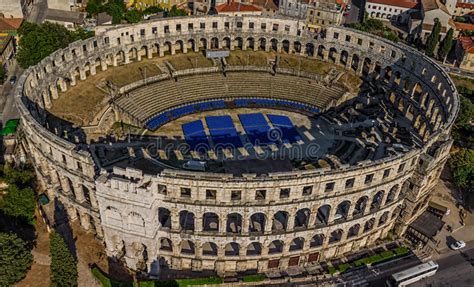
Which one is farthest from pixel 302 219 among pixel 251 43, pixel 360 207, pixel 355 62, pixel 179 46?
pixel 179 46

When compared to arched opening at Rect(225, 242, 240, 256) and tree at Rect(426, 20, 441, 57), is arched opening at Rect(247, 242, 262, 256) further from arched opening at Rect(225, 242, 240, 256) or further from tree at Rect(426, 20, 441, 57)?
tree at Rect(426, 20, 441, 57)

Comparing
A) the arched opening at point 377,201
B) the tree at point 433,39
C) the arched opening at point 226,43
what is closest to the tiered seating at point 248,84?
the arched opening at point 226,43

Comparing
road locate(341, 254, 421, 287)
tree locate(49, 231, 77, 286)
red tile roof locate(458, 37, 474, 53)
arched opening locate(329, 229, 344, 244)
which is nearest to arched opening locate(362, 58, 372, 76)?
red tile roof locate(458, 37, 474, 53)

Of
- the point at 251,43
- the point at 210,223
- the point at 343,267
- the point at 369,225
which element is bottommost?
the point at 343,267

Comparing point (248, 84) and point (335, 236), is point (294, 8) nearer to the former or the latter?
point (248, 84)

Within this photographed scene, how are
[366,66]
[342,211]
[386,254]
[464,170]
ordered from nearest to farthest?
1. [342,211]
2. [386,254]
3. [464,170]
4. [366,66]

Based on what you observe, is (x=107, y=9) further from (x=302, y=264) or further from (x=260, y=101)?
(x=302, y=264)

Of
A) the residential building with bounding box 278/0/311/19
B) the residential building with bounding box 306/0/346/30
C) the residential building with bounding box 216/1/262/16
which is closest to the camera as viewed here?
the residential building with bounding box 216/1/262/16
